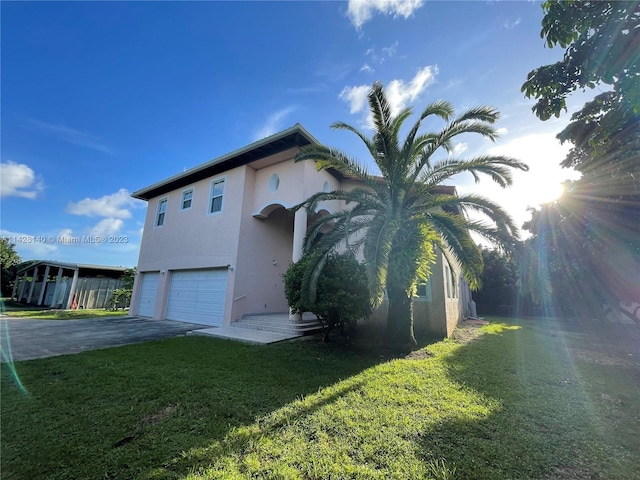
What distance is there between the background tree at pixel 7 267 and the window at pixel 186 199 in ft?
97.0

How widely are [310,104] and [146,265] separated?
13.6 m

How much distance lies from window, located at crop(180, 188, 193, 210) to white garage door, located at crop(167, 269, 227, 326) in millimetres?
3715

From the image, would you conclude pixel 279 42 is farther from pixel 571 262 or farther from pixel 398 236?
pixel 571 262

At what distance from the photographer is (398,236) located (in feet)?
26.0

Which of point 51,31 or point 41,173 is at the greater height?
point 51,31

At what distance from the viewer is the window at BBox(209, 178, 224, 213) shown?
45.3 feet

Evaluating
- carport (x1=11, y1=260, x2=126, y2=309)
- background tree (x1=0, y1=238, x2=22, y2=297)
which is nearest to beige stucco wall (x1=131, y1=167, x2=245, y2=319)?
carport (x1=11, y1=260, x2=126, y2=309)

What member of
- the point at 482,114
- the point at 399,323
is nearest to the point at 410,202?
the point at 482,114

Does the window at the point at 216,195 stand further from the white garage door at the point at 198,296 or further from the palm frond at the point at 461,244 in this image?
the palm frond at the point at 461,244

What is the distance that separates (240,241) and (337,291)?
616 centimetres

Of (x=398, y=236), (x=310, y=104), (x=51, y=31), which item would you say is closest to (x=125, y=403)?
(x=398, y=236)

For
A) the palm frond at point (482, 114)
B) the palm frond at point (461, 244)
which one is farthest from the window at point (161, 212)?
the palm frond at point (482, 114)

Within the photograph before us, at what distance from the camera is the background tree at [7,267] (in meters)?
30.1

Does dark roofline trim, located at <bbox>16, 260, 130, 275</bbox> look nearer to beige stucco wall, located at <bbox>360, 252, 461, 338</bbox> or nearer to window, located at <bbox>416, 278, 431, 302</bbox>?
beige stucco wall, located at <bbox>360, 252, 461, 338</bbox>
